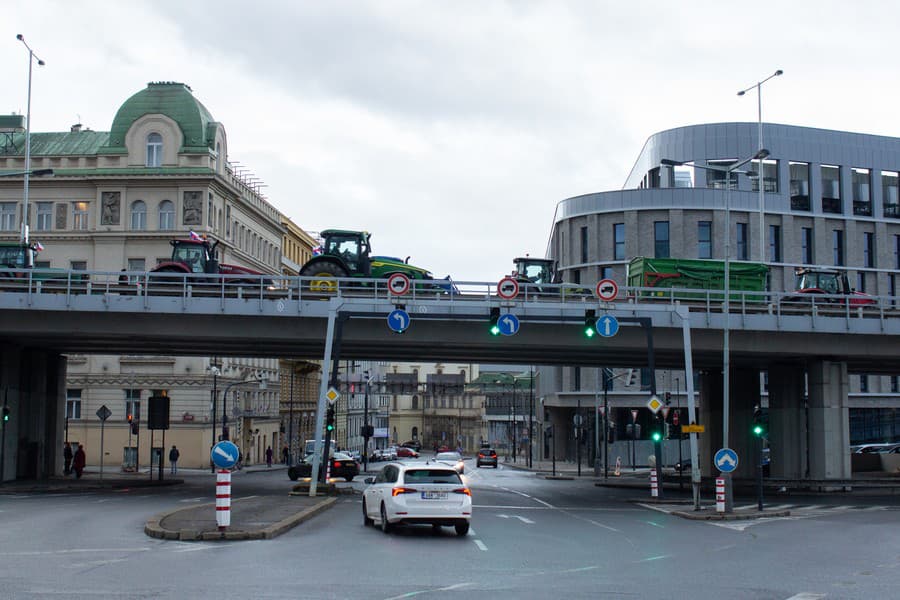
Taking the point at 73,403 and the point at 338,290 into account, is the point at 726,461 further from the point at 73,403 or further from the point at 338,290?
the point at 73,403

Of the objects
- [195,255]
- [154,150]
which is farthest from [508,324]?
[154,150]

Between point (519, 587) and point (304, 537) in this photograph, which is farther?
point (304, 537)

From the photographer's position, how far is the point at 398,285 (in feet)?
107

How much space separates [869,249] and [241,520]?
70934 millimetres

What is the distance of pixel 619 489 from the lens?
153ft

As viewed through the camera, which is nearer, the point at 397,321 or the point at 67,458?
the point at 397,321

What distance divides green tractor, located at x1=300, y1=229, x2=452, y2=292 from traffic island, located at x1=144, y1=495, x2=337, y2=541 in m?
12.7

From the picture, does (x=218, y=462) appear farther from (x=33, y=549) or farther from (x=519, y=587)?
(x=519, y=587)

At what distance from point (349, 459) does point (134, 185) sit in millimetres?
31240

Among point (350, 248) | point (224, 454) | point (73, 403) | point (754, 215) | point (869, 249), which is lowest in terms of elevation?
point (224, 454)

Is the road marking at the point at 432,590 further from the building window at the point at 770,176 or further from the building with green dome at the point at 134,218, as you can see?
the building window at the point at 770,176

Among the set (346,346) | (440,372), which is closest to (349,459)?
(346,346)

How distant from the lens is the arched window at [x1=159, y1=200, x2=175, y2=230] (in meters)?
69.4

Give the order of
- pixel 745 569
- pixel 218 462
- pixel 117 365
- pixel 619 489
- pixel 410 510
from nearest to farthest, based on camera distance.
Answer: pixel 745 569
pixel 218 462
pixel 410 510
pixel 619 489
pixel 117 365
